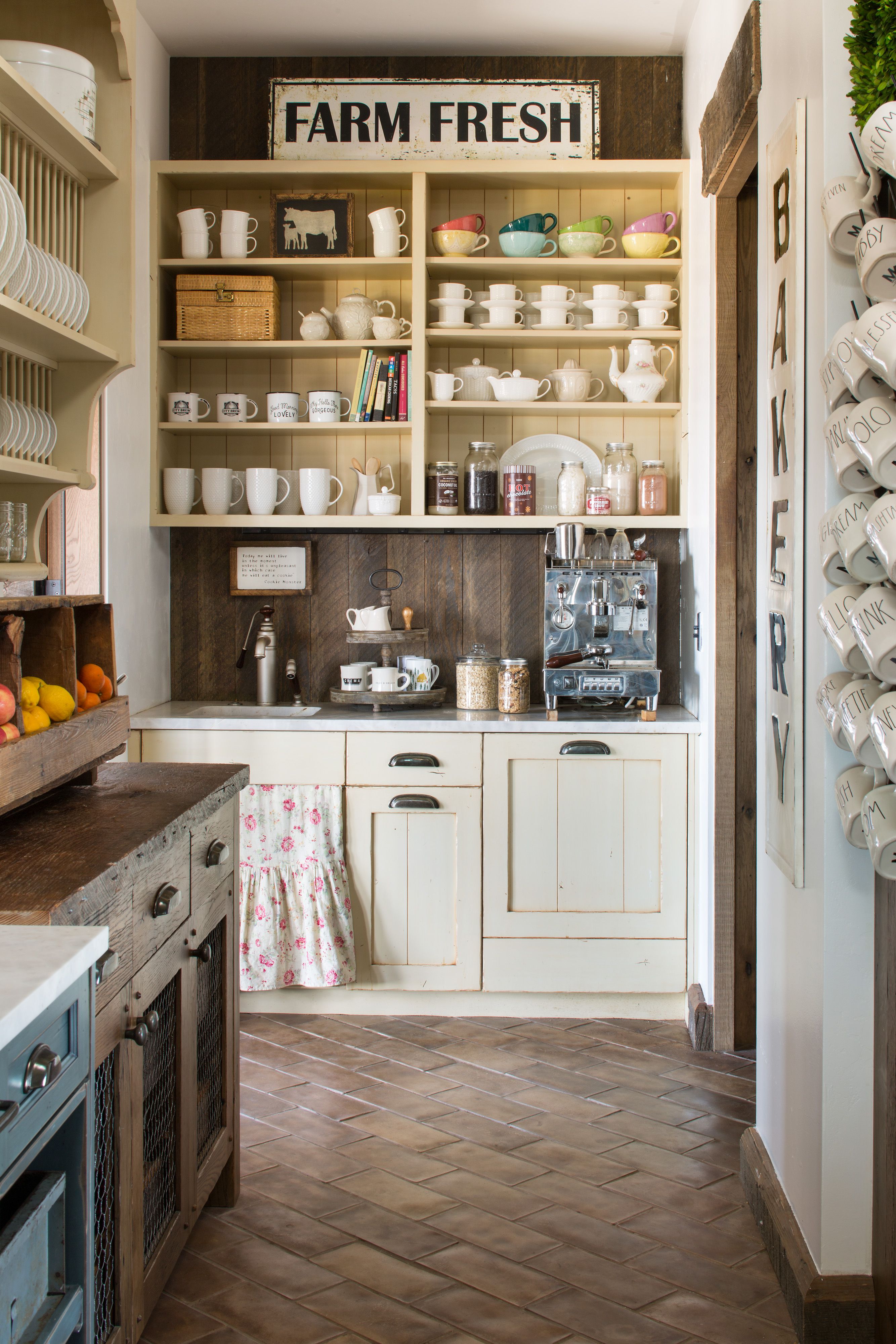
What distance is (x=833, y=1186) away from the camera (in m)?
1.84

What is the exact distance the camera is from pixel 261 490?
363 cm

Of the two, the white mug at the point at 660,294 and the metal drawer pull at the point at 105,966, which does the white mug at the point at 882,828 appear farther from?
the white mug at the point at 660,294

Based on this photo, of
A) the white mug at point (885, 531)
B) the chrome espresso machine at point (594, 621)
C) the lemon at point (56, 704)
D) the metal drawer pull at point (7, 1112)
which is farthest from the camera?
the chrome espresso machine at point (594, 621)

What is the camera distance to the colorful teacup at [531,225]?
355 cm

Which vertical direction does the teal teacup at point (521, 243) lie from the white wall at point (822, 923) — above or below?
above

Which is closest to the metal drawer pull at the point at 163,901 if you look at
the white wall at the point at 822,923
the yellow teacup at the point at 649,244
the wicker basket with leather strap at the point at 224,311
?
the white wall at the point at 822,923

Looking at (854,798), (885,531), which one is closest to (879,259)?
(885,531)

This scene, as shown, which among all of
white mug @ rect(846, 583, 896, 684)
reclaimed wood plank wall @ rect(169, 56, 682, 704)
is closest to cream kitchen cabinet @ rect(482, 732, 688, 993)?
reclaimed wood plank wall @ rect(169, 56, 682, 704)

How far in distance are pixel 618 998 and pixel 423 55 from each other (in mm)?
3013

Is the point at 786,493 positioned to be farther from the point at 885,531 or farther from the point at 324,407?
the point at 324,407

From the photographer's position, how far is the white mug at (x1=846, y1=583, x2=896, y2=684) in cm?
153

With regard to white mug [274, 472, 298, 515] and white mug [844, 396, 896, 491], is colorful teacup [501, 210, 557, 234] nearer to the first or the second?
white mug [274, 472, 298, 515]

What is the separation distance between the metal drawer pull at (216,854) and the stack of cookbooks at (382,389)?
180cm

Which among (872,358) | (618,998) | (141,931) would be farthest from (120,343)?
(618,998)
